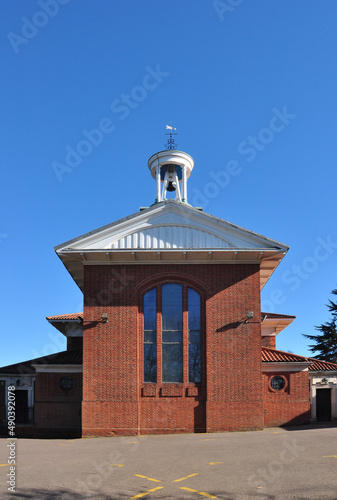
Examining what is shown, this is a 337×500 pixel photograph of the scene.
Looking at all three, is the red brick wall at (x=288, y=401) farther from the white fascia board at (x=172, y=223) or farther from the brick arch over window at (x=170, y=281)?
the white fascia board at (x=172, y=223)

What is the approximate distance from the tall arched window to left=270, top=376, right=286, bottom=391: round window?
3.71m

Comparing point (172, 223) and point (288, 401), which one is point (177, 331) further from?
point (288, 401)

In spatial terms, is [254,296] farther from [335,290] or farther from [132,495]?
[335,290]

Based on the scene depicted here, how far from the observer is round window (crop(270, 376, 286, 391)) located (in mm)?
22984

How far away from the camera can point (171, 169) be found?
2730 cm

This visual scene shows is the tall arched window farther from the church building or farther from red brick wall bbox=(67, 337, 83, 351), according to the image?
red brick wall bbox=(67, 337, 83, 351)

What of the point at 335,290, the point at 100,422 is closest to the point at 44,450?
the point at 100,422

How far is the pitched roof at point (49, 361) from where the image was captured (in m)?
24.5

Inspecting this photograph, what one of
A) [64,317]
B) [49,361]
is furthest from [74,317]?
[49,361]

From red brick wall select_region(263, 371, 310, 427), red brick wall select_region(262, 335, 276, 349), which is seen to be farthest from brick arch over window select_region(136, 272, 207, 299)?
red brick wall select_region(262, 335, 276, 349)

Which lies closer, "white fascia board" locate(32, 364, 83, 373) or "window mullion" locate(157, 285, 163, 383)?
"window mullion" locate(157, 285, 163, 383)

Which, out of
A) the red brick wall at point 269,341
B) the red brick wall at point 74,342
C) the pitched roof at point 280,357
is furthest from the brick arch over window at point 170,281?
the red brick wall at point 269,341

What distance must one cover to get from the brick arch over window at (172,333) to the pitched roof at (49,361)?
177 inches

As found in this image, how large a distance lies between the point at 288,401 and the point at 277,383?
2.89 feet
